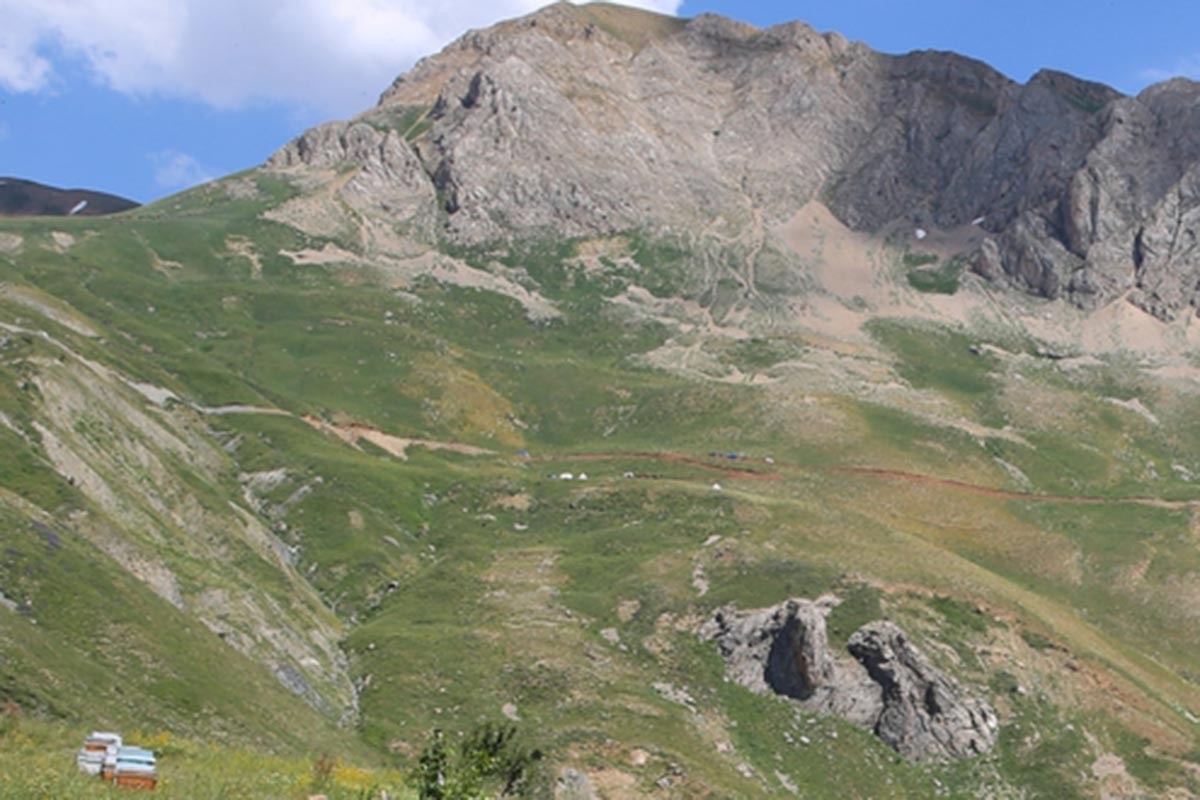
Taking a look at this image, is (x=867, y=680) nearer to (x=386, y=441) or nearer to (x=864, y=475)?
(x=864, y=475)

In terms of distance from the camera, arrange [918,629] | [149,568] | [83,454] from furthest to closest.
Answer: [918,629] < [83,454] < [149,568]

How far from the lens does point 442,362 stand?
159 meters

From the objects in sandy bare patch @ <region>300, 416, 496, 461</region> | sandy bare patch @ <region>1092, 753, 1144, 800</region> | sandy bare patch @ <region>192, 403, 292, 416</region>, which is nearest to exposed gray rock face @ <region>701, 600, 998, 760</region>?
sandy bare patch @ <region>1092, 753, 1144, 800</region>

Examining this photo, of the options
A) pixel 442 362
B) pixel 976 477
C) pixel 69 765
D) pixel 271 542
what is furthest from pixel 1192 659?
pixel 442 362

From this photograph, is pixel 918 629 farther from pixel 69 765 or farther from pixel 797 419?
pixel 797 419

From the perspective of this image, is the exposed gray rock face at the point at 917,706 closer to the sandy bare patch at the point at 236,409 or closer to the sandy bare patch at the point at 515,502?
the sandy bare patch at the point at 515,502

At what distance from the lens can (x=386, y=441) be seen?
12581 cm

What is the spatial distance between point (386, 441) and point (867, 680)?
2864 inches

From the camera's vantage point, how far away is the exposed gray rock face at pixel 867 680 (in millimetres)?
64875

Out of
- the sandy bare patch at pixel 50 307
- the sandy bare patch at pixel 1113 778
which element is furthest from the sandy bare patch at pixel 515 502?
the sandy bare patch at pixel 1113 778

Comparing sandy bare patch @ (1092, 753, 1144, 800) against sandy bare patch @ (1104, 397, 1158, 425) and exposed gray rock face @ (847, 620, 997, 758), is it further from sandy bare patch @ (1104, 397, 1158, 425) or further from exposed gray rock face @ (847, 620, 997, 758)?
sandy bare patch @ (1104, 397, 1158, 425)

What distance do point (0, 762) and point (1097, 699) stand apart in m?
65.3

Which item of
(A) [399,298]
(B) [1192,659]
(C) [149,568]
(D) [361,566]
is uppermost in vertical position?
(A) [399,298]

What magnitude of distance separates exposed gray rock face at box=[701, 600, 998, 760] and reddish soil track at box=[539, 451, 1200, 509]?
155 ft
